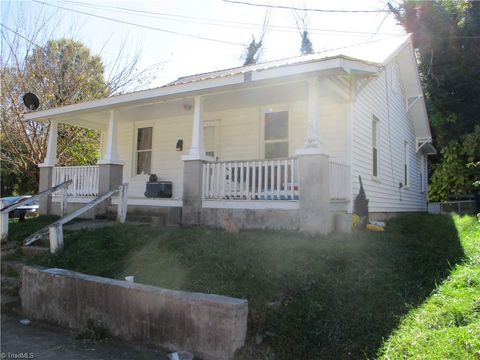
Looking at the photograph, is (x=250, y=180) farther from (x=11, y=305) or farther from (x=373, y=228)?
(x=11, y=305)

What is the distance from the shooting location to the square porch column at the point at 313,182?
7.01 m

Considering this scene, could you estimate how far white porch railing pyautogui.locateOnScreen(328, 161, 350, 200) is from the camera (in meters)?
8.01

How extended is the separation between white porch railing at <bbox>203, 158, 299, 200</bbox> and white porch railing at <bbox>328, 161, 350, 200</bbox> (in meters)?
0.74

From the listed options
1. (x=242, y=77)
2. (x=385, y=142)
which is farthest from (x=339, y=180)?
(x=385, y=142)

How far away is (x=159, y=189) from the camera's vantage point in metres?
11.4

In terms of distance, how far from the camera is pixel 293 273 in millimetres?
5059

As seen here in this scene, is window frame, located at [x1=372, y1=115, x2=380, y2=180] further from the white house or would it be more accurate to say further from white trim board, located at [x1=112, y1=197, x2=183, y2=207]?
white trim board, located at [x1=112, y1=197, x2=183, y2=207]

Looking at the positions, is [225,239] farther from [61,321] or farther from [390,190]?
[390,190]

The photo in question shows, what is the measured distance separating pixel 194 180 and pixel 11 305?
4.01 m

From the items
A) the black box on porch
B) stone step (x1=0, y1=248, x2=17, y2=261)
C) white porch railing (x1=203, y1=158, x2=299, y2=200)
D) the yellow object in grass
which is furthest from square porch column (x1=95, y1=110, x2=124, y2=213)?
the yellow object in grass

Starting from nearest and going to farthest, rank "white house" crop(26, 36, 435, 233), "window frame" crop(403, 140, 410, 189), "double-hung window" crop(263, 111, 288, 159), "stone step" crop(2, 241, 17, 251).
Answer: "white house" crop(26, 36, 435, 233) → "stone step" crop(2, 241, 17, 251) → "double-hung window" crop(263, 111, 288, 159) → "window frame" crop(403, 140, 410, 189)

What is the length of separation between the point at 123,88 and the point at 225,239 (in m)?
15.9

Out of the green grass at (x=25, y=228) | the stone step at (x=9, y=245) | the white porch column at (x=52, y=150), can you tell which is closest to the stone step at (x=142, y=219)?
the green grass at (x=25, y=228)

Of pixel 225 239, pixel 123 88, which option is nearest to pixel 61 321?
pixel 225 239
